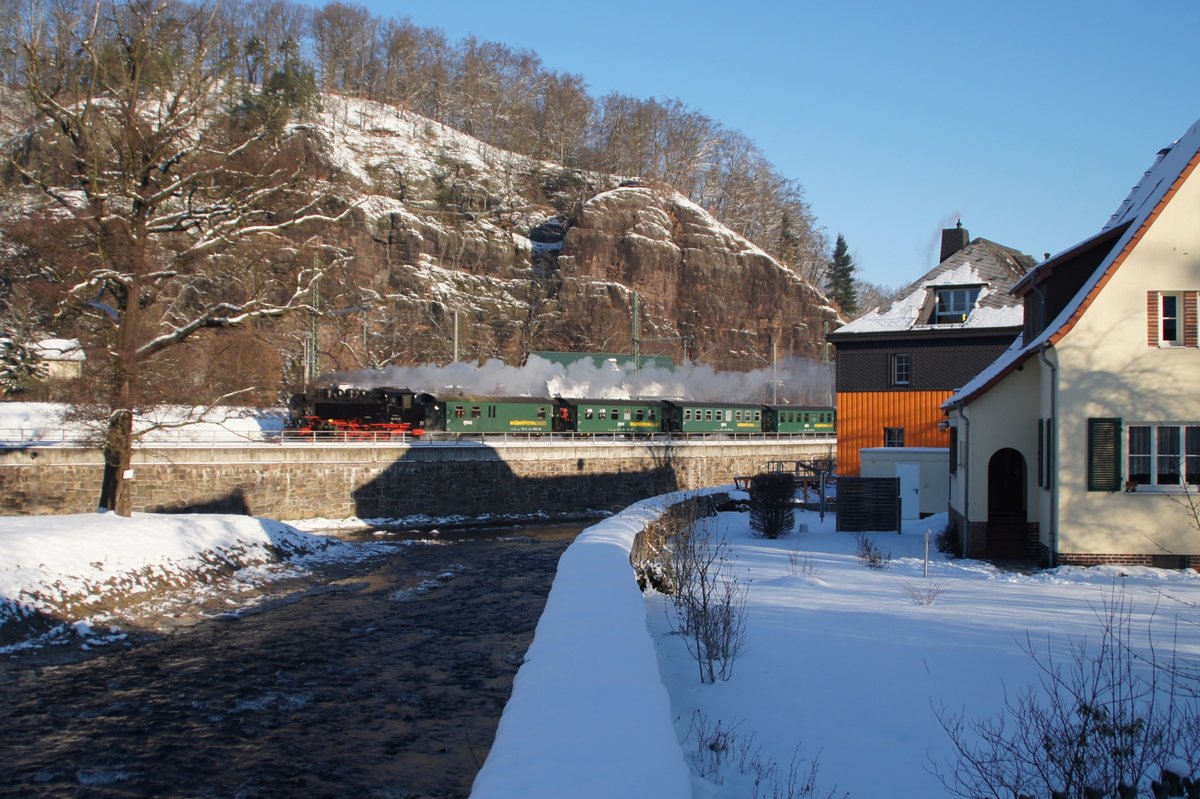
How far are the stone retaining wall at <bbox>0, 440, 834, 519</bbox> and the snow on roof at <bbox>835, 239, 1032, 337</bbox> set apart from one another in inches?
673

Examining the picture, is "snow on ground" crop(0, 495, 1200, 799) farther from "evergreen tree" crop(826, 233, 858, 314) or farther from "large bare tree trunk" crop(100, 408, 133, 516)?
"evergreen tree" crop(826, 233, 858, 314)

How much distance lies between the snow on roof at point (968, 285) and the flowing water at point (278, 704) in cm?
1854

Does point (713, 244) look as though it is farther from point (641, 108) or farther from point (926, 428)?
point (926, 428)

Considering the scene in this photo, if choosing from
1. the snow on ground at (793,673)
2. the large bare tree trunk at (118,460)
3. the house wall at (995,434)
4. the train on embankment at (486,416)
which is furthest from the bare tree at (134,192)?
the train on embankment at (486,416)

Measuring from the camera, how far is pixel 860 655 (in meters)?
9.42

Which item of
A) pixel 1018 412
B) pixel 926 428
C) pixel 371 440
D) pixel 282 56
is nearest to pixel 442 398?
pixel 371 440

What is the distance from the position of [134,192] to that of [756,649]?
665 inches

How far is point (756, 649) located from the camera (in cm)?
988

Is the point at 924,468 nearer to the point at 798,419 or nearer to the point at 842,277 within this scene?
the point at 798,419

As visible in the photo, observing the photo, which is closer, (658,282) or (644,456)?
(644,456)

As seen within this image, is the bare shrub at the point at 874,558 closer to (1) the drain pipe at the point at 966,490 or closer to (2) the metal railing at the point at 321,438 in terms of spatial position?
(1) the drain pipe at the point at 966,490

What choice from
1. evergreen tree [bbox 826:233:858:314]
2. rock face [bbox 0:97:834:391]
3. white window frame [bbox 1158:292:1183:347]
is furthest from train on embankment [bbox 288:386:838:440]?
evergreen tree [bbox 826:233:858:314]

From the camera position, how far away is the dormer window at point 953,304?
2967cm

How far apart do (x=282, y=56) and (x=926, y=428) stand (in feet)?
315
